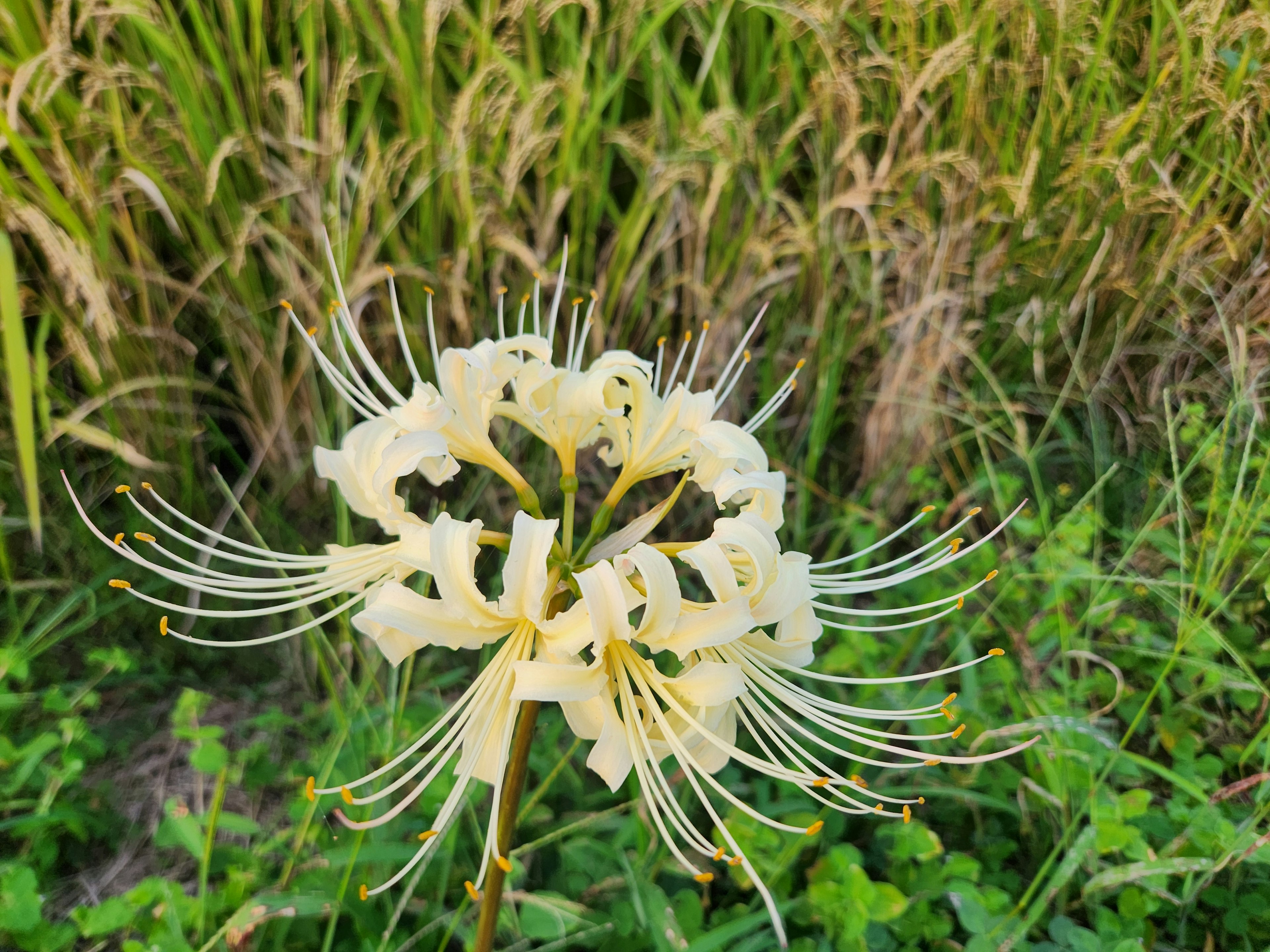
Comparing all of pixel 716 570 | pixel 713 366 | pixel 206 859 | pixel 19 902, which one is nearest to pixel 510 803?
pixel 716 570

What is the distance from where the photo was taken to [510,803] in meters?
0.93

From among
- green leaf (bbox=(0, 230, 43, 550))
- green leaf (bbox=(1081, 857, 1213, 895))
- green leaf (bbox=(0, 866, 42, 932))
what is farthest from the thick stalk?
green leaf (bbox=(0, 230, 43, 550))

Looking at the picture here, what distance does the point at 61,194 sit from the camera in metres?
1.89

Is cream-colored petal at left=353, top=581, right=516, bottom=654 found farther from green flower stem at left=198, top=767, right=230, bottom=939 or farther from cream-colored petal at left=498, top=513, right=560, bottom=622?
green flower stem at left=198, top=767, right=230, bottom=939

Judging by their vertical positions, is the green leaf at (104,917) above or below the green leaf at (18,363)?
below

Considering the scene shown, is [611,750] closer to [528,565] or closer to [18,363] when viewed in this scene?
[528,565]

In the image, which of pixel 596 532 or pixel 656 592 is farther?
pixel 596 532

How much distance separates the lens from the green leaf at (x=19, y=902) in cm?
118

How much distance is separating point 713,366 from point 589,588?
1.46 metres

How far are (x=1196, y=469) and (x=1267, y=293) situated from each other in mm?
585

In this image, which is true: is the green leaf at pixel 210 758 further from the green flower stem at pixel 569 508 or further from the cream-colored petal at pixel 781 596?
the cream-colored petal at pixel 781 596

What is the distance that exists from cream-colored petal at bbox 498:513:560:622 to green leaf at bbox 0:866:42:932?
994 millimetres

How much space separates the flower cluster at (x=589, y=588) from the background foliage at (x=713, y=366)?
1.52 feet

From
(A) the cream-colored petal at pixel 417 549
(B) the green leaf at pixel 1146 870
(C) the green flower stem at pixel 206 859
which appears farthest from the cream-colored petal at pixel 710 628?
(B) the green leaf at pixel 1146 870
